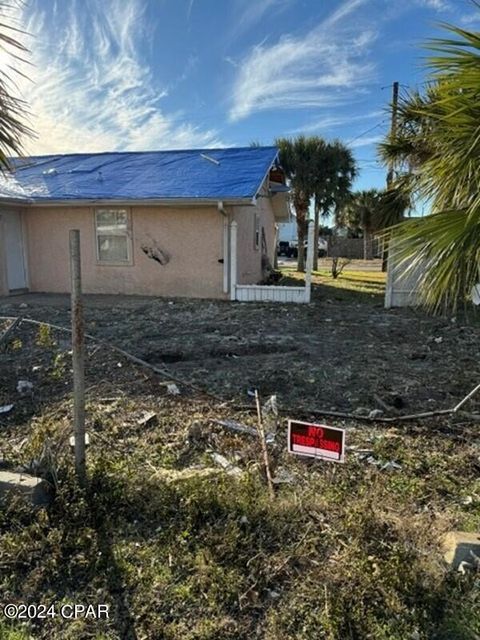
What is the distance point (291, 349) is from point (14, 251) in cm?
904

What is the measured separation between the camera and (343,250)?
123 ft

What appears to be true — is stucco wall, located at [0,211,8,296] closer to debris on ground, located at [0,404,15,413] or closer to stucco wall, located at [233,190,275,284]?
stucco wall, located at [233,190,275,284]

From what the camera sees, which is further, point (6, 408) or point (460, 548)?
point (6, 408)

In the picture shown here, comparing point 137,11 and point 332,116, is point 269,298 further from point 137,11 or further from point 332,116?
point 332,116

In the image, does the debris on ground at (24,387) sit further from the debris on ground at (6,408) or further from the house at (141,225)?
the house at (141,225)

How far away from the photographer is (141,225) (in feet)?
37.9

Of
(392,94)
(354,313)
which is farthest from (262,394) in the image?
(392,94)

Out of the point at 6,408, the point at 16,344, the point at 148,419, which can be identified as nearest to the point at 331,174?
the point at 16,344

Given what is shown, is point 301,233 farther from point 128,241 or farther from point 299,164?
point 128,241

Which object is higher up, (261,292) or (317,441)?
(261,292)

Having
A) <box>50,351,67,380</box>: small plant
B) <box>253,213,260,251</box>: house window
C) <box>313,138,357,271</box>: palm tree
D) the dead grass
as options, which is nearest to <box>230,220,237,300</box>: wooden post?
<box>253,213,260,251</box>: house window

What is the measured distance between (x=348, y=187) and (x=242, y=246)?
30.8 ft

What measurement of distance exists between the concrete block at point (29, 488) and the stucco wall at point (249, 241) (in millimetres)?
9437

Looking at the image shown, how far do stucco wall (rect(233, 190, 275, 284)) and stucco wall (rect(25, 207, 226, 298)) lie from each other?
3.25ft
